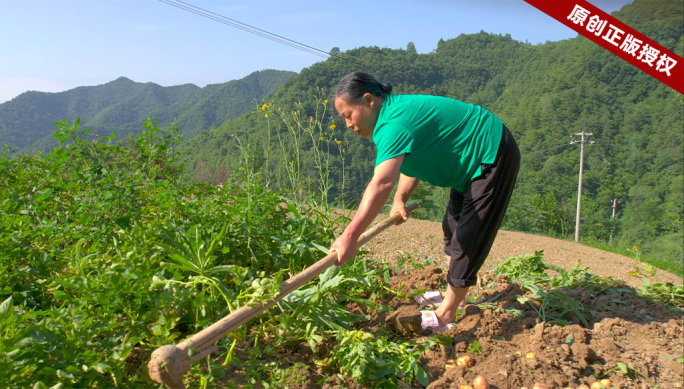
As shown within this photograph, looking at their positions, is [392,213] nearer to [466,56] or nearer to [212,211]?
[212,211]

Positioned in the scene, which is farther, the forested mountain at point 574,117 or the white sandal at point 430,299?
the forested mountain at point 574,117

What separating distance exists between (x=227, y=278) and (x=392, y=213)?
107cm

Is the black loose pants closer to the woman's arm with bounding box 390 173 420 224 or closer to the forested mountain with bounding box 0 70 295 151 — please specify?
the woman's arm with bounding box 390 173 420 224

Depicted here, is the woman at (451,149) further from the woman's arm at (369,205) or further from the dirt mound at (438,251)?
the dirt mound at (438,251)

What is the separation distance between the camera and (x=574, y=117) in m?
53.1


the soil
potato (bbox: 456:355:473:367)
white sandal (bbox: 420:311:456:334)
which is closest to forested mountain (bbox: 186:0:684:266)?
the soil

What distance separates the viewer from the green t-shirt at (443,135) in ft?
7.34

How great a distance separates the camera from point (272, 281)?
1.88 m

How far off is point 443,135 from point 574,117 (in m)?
58.3

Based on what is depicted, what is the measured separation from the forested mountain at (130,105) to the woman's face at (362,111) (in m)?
49.6

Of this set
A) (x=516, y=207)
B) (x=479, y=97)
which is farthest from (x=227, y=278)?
(x=479, y=97)

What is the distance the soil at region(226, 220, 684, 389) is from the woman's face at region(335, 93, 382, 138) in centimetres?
107

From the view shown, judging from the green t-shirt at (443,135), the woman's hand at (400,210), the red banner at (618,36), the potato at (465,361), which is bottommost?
the potato at (465,361)

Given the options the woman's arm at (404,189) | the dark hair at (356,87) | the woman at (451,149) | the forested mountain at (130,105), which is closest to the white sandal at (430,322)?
the woman at (451,149)
